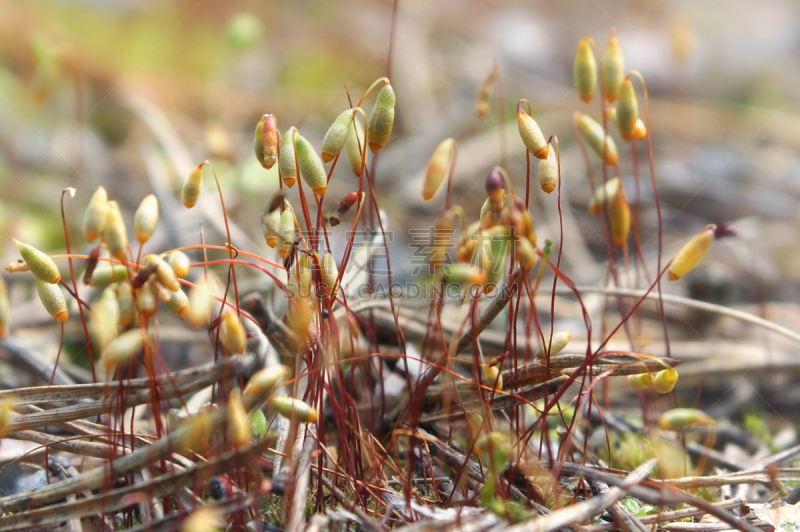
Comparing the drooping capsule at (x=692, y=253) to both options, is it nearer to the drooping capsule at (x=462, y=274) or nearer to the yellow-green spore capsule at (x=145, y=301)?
the drooping capsule at (x=462, y=274)

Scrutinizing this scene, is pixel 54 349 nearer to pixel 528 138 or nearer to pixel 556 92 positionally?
pixel 528 138

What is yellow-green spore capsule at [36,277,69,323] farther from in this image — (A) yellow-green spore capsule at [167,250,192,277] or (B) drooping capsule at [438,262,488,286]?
(B) drooping capsule at [438,262,488,286]

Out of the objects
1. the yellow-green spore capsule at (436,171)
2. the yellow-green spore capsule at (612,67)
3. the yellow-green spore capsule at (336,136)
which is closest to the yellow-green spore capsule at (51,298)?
the yellow-green spore capsule at (336,136)

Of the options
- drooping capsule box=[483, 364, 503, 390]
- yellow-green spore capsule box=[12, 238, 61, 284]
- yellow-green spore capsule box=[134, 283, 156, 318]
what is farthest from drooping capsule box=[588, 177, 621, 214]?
yellow-green spore capsule box=[12, 238, 61, 284]

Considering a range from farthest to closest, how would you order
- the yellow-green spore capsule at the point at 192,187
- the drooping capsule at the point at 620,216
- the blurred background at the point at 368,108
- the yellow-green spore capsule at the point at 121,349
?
the blurred background at the point at 368,108 → the drooping capsule at the point at 620,216 → the yellow-green spore capsule at the point at 192,187 → the yellow-green spore capsule at the point at 121,349

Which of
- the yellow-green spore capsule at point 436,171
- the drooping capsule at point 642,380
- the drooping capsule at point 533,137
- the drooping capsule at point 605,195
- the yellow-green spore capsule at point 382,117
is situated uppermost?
the yellow-green spore capsule at point 382,117

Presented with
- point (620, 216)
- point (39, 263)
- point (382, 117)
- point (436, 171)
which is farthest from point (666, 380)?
point (39, 263)
